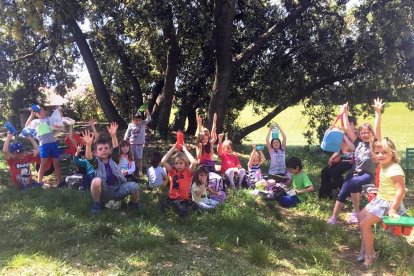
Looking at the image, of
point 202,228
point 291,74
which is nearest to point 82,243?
point 202,228

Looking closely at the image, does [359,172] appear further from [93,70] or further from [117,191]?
[93,70]

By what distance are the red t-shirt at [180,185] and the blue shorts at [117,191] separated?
0.58m

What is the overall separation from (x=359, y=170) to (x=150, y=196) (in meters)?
3.27

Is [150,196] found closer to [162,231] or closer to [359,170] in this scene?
[162,231]

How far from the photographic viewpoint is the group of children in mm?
4488

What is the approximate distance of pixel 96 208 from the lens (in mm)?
5973

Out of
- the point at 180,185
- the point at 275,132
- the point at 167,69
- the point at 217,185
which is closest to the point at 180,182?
the point at 180,185

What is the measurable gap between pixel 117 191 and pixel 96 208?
14.6 inches

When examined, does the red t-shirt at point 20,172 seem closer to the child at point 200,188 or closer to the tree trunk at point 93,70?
the child at point 200,188

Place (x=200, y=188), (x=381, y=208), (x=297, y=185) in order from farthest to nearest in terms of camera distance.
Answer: (x=297, y=185), (x=200, y=188), (x=381, y=208)

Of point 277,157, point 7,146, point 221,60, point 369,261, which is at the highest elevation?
point 221,60

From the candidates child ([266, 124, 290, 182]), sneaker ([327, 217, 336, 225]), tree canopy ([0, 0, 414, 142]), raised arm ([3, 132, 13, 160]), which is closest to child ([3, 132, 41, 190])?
raised arm ([3, 132, 13, 160])

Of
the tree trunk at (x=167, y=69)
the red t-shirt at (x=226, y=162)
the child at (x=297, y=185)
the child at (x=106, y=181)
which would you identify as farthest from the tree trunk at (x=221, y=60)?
the child at (x=106, y=181)

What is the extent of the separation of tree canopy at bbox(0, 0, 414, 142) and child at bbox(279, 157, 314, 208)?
4209 mm
